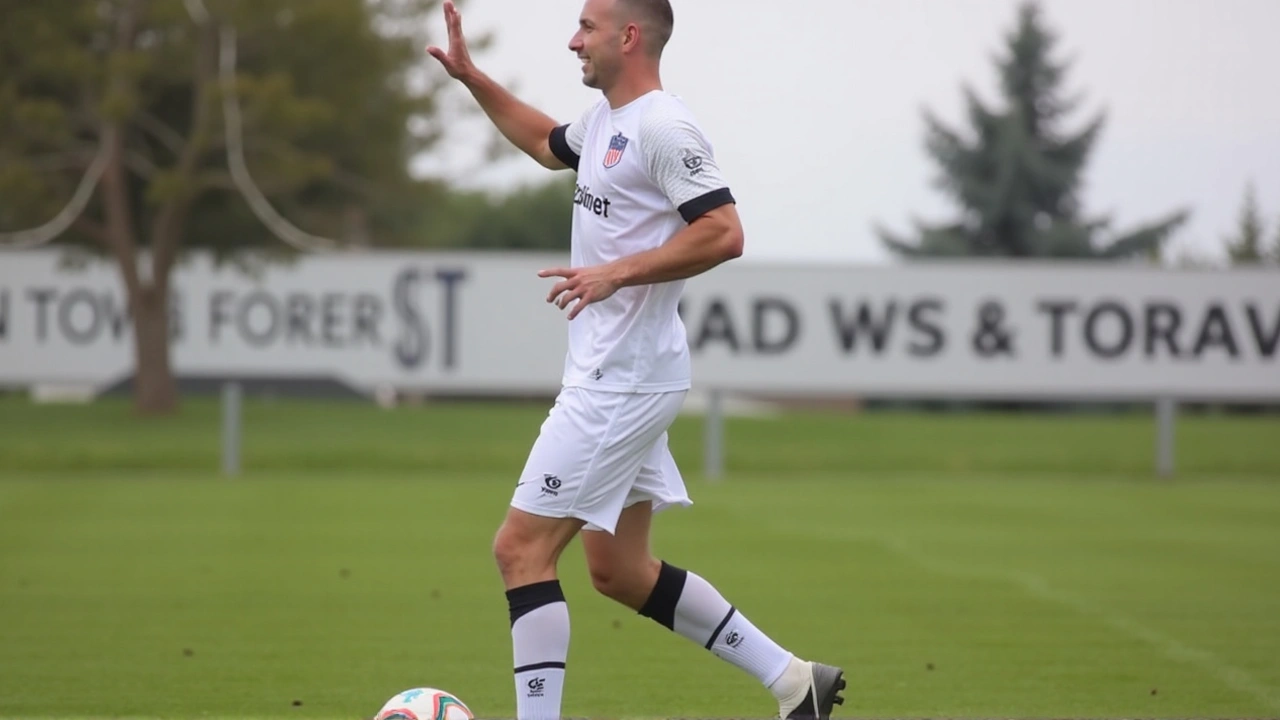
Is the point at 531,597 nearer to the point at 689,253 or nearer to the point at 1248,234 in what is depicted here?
the point at 689,253

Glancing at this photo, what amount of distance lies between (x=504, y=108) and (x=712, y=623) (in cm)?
217

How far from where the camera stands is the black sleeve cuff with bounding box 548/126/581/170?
7.06m

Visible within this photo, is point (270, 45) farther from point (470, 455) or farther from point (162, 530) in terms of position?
point (162, 530)

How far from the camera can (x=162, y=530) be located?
16828 mm

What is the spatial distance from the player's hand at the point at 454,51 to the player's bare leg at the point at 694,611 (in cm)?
187

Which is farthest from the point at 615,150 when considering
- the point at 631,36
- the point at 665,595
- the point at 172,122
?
the point at 172,122

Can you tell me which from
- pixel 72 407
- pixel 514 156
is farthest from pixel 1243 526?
pixel 514 156

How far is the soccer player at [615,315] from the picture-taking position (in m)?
6.23

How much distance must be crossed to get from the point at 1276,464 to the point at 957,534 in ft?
47.3

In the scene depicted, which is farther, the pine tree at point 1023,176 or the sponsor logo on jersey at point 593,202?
the pine tree at point 1023,176

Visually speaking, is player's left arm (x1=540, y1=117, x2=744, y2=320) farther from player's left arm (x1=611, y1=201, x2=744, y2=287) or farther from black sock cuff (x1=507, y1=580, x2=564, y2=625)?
black sock cuff (x1=507, y1=580, x2=564, y2=625)

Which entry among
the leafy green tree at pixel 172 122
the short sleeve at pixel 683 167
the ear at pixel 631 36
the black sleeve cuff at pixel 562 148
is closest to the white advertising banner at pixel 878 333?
the leafy green tree at pixel 172 122

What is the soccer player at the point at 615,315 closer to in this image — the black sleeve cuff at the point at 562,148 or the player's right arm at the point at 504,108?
the black sleeve cuff at the point at 562,148

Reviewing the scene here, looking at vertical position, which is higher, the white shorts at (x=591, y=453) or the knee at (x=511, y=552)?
the white shorts at (x=591, y=453)
